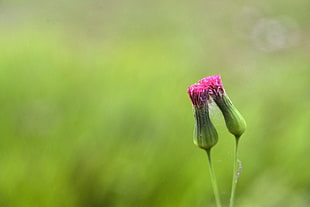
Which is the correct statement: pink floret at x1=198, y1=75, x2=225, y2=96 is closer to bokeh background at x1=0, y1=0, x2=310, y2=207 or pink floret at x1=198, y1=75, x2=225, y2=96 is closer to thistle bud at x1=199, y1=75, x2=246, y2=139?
thistle bud at x1=199, y1=75, x2=246, y2=139

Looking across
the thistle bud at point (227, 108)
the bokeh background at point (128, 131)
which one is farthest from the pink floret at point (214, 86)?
the bokeh background at point (128, 131)

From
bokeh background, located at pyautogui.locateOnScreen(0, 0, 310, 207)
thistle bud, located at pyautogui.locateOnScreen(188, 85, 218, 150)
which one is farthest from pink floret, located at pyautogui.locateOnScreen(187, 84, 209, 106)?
bokeh background, located at pyautogui.locateOnScreen(0, 0, 310, 207)

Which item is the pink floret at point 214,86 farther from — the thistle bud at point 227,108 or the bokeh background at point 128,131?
the bokeh background at point 128,131

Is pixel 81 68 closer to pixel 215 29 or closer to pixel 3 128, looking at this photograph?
pixel 3 128

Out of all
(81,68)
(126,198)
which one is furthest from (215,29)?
(126,198)

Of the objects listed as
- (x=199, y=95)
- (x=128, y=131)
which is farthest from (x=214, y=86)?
(x=128, y=131)

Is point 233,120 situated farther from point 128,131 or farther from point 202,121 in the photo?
point 128,131

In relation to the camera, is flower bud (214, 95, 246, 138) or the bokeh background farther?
the bokeh background
